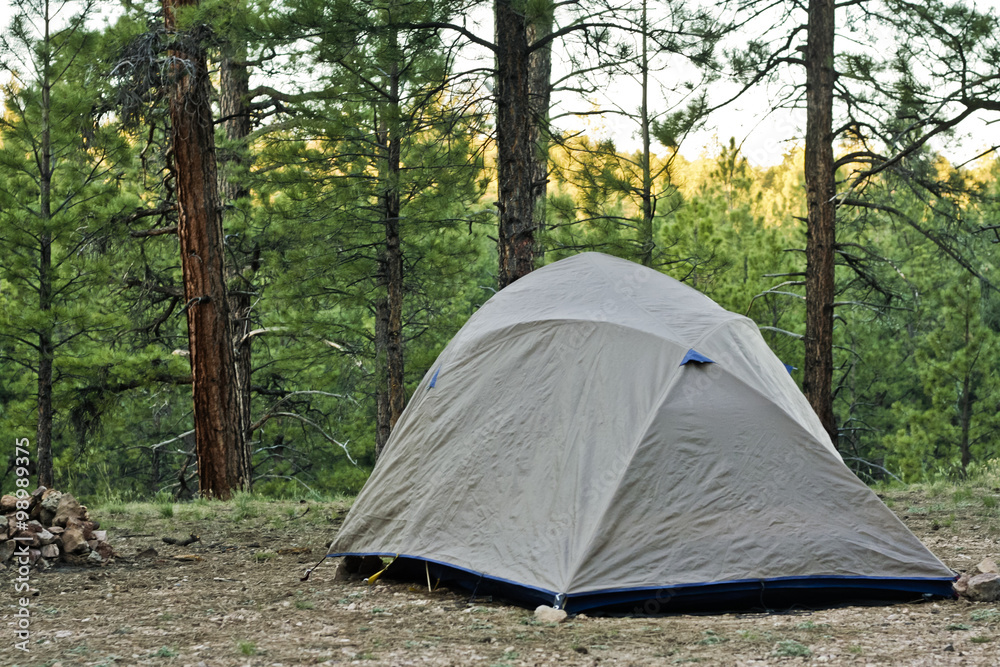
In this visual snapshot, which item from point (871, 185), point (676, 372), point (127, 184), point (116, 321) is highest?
point (127, 184)

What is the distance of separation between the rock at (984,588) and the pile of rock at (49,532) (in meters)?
5.31

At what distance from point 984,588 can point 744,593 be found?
1.17 m

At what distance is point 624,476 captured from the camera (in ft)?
14.9

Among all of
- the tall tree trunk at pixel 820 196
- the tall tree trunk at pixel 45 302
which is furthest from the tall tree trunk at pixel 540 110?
the tall tree trunk at pixel 45 302

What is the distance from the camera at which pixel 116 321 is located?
12.5m

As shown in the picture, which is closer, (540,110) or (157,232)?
(157,232)

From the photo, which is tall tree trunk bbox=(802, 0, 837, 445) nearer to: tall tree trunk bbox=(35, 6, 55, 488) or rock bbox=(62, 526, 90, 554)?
rock bbox=(62, 526, 90, 554)

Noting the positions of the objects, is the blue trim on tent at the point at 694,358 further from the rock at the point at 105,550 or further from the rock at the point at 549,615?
the rock at the point at 105,550

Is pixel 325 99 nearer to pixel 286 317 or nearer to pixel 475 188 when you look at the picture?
pixel 475 188

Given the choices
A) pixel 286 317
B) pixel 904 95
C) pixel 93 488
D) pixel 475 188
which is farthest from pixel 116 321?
pixel 93 488

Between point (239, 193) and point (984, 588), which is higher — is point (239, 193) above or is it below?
above

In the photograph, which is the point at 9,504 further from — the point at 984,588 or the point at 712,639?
the point at 984,588

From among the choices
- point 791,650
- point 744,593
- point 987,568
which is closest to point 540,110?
point 744,593

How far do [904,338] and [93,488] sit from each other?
80.4ft
